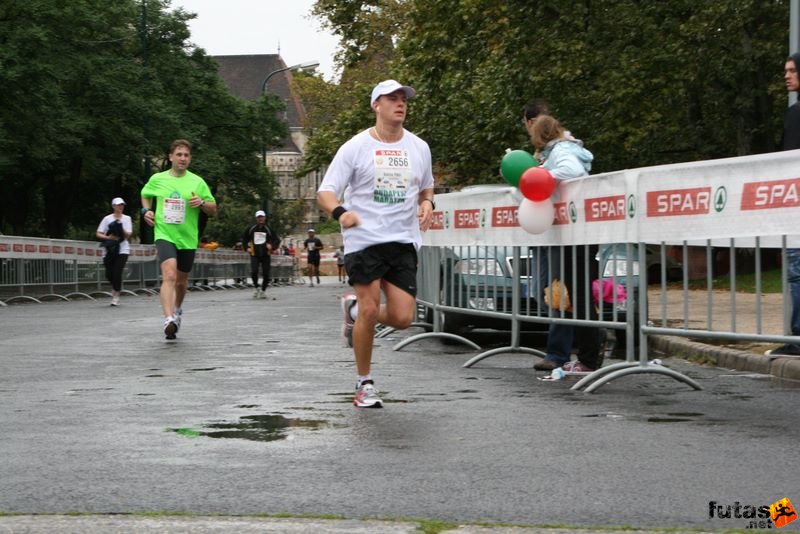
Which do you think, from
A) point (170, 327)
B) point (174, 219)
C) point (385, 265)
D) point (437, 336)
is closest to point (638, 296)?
point (385, 265)

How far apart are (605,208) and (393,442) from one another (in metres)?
3.53

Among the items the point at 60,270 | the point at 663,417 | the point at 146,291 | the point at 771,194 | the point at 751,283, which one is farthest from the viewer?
the point at 146,291

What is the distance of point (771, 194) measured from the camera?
821cm

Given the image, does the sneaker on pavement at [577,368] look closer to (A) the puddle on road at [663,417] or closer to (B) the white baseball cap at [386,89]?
(A) the puddle on road at [663,417]

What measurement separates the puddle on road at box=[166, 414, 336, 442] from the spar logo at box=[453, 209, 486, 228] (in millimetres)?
4957

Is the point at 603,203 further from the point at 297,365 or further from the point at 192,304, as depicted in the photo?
the point at 192,304

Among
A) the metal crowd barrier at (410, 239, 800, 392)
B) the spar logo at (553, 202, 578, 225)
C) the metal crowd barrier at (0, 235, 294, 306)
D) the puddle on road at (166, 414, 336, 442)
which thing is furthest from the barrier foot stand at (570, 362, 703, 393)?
the metal crowd barrier at (0, 235, 294, 306)

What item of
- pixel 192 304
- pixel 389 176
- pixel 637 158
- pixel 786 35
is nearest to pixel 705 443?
pixel 389 176

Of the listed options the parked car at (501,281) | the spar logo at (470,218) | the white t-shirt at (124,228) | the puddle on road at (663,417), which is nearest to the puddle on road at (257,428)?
the puddle on road at (663,417)

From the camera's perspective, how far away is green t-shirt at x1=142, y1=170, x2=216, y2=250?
14797 millimetres

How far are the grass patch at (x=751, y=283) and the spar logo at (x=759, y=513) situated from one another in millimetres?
4065

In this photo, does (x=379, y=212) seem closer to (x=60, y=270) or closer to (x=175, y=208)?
Result: (x=175, y=208)

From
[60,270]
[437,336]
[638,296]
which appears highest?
[60,270]

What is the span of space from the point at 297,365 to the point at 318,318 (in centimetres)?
887
